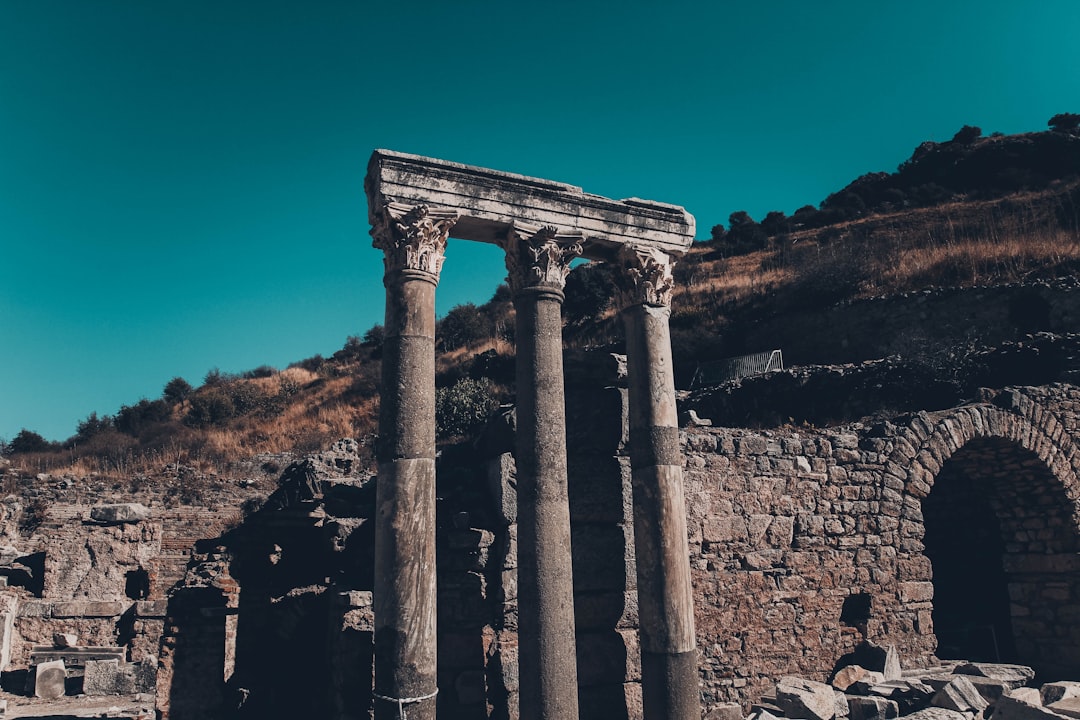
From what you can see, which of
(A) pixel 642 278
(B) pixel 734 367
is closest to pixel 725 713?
(A) pixel 642 278

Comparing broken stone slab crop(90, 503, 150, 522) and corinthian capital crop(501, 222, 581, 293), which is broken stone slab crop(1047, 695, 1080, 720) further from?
broken stone slab crop(90, 503, 150, 522)

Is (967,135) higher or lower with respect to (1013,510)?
higher

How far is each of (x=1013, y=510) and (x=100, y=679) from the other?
17.1m

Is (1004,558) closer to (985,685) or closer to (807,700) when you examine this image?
(985,685)

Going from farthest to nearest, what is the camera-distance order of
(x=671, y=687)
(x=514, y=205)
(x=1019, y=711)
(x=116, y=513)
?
(x=116, y=513) → (x=514, y=205) → (x=1019, y=711) → (x=671, y=687)

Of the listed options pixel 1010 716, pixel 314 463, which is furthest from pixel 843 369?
pixel 314 463

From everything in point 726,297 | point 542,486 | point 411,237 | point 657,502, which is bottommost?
point 657,502

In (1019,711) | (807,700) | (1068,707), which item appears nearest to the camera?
(1019,711)

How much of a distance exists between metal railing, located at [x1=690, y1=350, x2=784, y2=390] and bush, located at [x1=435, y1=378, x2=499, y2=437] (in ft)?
26.9

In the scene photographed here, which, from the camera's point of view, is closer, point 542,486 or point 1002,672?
point 542,486

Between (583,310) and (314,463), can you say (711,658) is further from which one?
(583,310)

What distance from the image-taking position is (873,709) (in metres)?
10.1

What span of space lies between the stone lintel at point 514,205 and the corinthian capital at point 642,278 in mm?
143

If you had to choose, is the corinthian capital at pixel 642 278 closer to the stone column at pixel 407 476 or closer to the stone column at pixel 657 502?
the stone column at pixel 657 502
